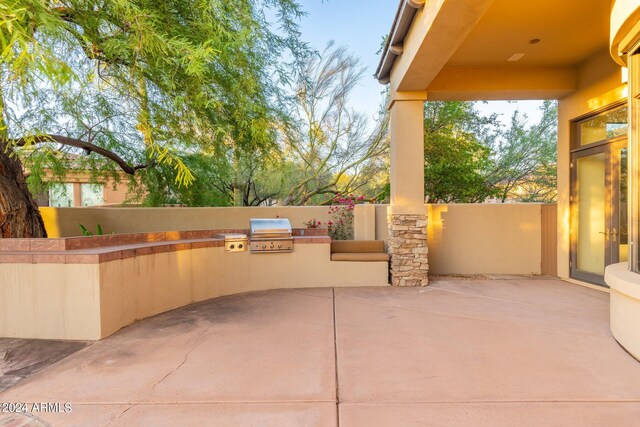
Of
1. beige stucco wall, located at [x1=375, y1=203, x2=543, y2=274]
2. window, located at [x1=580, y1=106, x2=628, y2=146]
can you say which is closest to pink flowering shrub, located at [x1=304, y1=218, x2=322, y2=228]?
beige stucco wall, located at [x1=375, y1=203, x2=543, y2=274]

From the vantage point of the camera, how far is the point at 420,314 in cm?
407

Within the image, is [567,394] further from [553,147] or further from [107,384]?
[553,147]

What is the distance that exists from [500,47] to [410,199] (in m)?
2.55

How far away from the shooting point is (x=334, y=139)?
1041 cm

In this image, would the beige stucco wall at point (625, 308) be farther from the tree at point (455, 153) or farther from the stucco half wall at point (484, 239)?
the tree at point (455, 153)

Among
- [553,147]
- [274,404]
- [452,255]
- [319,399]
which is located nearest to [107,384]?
[274,404]

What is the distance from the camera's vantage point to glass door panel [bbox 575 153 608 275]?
5.20 m

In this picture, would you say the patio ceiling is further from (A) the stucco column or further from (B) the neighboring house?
(B) the neighboring house

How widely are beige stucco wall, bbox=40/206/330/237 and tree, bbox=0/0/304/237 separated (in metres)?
2.10

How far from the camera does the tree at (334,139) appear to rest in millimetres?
9852

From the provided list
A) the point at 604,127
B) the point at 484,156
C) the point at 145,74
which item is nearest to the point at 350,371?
the point at 145,74

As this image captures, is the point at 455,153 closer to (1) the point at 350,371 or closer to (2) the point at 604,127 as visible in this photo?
(2) the point at 604,127

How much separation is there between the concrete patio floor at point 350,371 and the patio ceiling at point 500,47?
3148 mm

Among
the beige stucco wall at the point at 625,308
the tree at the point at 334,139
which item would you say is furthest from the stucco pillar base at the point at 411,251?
the tree at the point at 334,139
